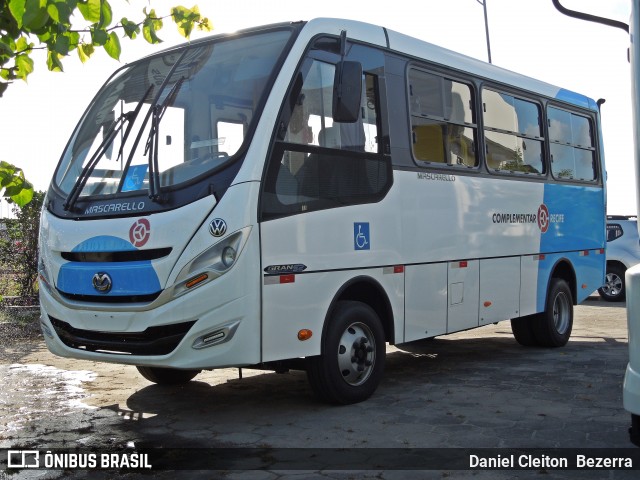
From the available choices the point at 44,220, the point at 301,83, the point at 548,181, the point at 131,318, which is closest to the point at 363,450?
the point at 131,318

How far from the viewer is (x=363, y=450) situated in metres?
5.67

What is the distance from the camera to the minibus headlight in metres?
6.03

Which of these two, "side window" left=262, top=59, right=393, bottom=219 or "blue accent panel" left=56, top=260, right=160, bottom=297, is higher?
"side window" left=262, top=59, right=393, bottom=219

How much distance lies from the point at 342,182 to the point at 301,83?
0.93 m

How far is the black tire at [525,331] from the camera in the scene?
10797 millimetres

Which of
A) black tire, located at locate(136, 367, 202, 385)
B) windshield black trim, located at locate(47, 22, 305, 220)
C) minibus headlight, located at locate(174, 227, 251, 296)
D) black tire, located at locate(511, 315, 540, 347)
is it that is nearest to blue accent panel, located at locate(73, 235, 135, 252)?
windshield black trim, located at locate(47, 22, 305, 220)

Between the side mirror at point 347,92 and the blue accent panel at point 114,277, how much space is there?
78.1 inches

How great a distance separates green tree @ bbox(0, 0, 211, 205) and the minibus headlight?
1.44 meters

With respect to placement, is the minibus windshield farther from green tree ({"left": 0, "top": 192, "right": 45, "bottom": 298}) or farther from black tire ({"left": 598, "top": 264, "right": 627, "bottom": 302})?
black tire ({"left": 598, "top": 264, "right": 627, "bottom": 302})

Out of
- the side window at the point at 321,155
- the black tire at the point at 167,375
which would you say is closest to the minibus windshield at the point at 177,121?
the side window at the point at 321,155

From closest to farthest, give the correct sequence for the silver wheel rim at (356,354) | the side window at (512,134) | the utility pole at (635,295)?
the utility pole at (635,295) → the silver wheel rim at (356,354) → the side window at (512,134)

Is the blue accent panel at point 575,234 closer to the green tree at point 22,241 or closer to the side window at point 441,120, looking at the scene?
the side window at point 441,120

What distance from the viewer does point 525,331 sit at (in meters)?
10.9

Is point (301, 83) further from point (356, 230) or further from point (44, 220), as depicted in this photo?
point (44, 220)
